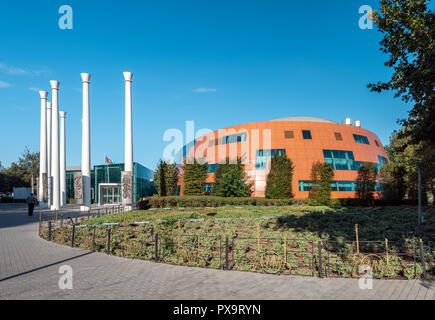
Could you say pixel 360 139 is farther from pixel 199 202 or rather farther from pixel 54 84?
pixel 54 84

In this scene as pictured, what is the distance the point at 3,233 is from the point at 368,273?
1850 cm

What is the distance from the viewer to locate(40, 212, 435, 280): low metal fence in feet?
31.8

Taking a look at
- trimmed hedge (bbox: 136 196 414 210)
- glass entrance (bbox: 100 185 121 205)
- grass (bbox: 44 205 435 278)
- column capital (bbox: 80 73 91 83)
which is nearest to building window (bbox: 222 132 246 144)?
trimmed hedge (bbox: 136 196 414 210)

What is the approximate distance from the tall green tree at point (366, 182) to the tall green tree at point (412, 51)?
90.2 feet

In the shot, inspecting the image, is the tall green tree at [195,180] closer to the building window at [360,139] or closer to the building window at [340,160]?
the building window at [340,160]

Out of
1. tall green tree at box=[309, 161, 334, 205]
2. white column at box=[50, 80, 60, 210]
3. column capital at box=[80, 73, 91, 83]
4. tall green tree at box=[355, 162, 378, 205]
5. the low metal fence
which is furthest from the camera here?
tall green tree at box=[355, 162, 378, 205]

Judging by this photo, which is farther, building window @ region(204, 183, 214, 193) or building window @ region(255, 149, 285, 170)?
building window @ region(204, 183, 214, 193)

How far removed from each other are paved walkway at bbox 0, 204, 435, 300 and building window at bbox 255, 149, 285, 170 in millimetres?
34377

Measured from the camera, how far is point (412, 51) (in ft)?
47.1

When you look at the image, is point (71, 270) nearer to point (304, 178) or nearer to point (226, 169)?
point (226, 169)

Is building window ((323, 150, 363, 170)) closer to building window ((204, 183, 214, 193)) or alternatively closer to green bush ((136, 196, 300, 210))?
green bush ((136, 196, 300, 210))

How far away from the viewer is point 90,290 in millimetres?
8031

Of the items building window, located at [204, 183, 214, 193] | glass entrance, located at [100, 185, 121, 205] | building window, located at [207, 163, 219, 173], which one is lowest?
glass entrance, located at [100, 185, 121, 205]
